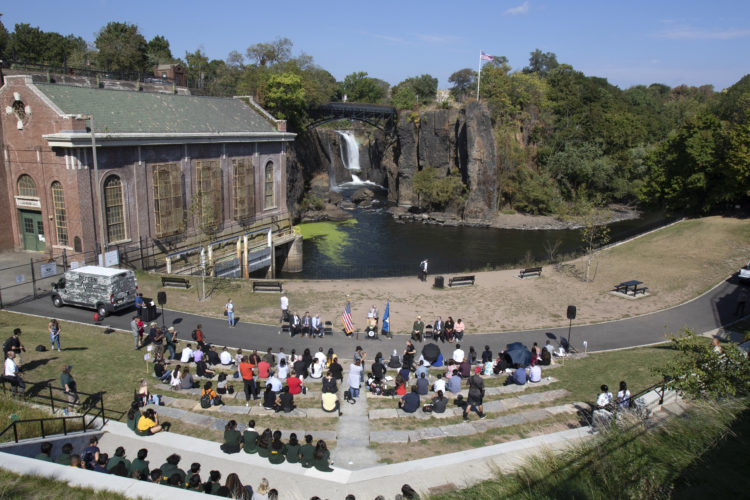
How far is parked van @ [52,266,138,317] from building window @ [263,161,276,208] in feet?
81.7

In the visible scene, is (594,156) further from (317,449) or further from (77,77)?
(317,449)

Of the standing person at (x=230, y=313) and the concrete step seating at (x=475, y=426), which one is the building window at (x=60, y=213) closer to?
the standing person at (x=230, y=313)

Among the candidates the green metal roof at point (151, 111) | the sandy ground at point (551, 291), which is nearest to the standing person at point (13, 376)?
the sandy ground at point (551, 291)

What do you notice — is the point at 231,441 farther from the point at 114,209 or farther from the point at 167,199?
the point at 167,199

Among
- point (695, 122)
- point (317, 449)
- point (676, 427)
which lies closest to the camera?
point (676, 427)

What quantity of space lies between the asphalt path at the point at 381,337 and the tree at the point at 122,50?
187 feet

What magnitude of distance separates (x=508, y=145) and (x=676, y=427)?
251 ft

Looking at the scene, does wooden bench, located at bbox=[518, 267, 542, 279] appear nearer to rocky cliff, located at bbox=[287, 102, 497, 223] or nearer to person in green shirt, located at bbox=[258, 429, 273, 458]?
person in green shirt, located at bbox=[258, 429, 273, 458]

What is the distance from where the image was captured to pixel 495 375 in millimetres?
22375

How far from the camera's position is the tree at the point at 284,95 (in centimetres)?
6481

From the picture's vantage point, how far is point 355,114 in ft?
307

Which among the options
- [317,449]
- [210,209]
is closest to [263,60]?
[210,209]

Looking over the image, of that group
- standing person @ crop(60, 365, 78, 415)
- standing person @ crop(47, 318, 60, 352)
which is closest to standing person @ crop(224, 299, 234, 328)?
standing person @ crop(47, 318, 60, 352)

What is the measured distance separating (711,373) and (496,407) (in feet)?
22.4
